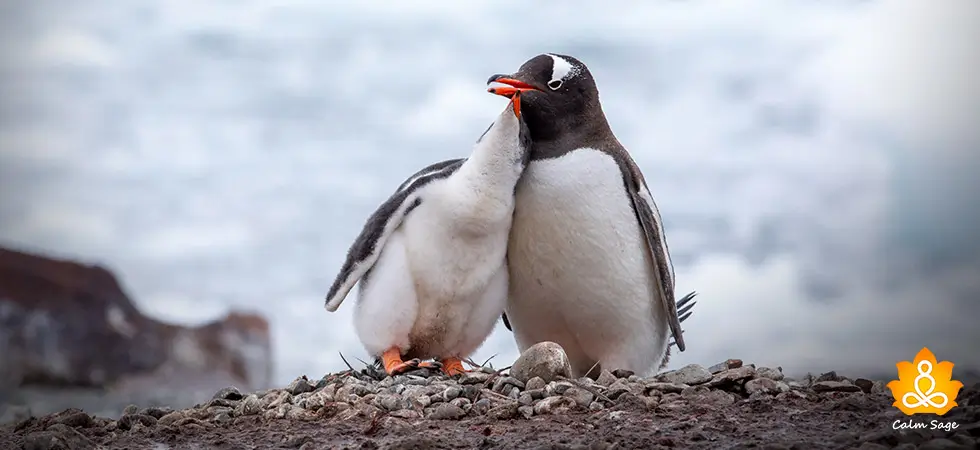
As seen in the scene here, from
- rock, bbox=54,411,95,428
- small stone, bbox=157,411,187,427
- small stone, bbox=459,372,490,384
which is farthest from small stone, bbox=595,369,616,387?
rock, bbox=54,411,95,428

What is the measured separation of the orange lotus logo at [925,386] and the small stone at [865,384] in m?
0.79

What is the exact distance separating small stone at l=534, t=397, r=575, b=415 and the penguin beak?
1.68m

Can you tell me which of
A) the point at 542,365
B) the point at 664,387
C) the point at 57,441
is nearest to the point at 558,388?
the point at 542,365

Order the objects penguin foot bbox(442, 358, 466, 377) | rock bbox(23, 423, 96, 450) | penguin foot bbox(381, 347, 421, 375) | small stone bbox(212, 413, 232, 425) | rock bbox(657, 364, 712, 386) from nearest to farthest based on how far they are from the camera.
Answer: rock bbox(23, 423, 96, 450) → rock bbox(657, 364, 712, 386) → small stone bbox(212, 413, 232, 425) → penguin foot bbox(381, 347, 421, 375) → penguin foot bbox(442, 358, 466, 377)

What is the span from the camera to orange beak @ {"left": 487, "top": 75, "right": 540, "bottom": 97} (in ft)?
19.4

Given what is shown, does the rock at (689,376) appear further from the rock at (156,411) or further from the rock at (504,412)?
the rock at (156,411)

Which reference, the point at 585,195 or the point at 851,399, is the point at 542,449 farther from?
the point at 585,195

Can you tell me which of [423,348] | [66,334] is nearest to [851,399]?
[423,348]

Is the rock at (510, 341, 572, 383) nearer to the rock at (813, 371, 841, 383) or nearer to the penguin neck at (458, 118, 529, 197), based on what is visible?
the penguin neck at (458, 118, 529, 197)

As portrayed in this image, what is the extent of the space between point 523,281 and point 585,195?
60 cm

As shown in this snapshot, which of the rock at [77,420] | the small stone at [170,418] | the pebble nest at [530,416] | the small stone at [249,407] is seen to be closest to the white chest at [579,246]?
the pebble nest at [530,416]

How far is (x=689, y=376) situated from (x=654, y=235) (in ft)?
3.75

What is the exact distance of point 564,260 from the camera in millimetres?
6297

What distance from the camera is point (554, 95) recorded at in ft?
20.4
